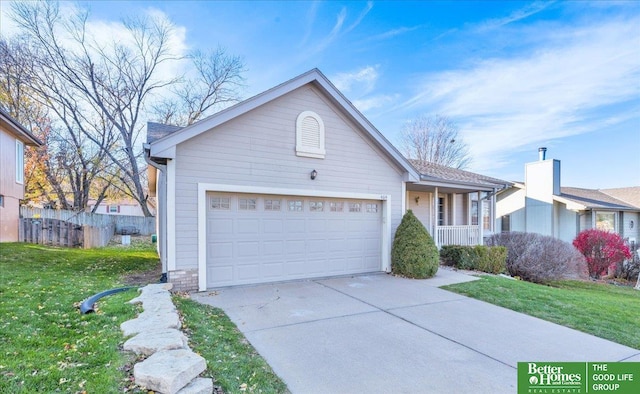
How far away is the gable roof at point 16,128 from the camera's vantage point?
12098 millimetres

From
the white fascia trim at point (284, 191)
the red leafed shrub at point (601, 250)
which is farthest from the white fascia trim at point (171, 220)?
the red leafed shrub at point (601, 250)

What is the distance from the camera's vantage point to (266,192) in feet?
25.5

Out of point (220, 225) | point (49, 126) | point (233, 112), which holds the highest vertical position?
point (49, 126)

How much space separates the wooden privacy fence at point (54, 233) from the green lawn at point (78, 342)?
7984 mm

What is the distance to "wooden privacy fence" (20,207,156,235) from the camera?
59.1 feet

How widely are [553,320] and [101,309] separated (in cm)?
728

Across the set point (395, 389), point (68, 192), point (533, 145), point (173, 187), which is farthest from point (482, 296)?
point (68, 192)

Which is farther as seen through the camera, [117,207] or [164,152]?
[117,207]

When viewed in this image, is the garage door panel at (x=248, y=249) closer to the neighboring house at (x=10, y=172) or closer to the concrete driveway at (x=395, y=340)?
the concrete driveway at (x=395, y=340)

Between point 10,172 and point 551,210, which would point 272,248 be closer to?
point 10,172

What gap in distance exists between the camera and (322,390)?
123 inches

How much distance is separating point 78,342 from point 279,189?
495cm

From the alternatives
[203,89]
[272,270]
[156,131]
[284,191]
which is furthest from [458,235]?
[203,89]
